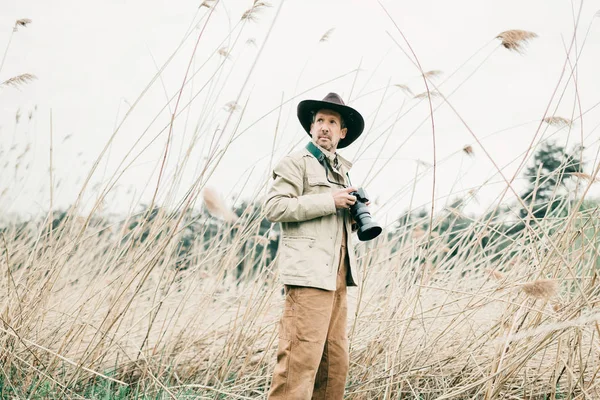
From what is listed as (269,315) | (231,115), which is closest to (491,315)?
(269,315)

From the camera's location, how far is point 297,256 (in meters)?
1.62

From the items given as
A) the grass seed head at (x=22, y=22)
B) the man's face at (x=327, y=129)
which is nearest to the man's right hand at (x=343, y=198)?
the man's face at (x=327, y=129)

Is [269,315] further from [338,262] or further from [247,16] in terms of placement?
[247,16]

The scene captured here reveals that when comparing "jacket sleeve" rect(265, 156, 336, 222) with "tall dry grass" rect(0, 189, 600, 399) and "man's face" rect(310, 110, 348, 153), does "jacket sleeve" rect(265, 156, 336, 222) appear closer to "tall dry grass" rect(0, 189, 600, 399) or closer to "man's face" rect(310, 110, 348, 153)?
"man's face" rect(310, 110, 348, 153)

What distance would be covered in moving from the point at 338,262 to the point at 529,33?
0.94 m

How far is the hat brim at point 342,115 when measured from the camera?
6.35ft

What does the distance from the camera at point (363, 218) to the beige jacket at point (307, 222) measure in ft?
0.25

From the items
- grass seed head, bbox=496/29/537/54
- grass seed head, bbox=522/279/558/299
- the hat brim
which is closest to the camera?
the hat brim

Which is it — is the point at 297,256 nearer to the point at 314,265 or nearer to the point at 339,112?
the point at 314,265

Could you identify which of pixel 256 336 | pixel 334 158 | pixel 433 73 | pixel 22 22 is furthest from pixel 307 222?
pixel 22 22

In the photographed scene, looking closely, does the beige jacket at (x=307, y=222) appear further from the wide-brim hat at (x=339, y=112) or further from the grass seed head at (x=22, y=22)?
the grass seed head at (x=22, y=22)

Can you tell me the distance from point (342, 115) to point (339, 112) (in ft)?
0.15

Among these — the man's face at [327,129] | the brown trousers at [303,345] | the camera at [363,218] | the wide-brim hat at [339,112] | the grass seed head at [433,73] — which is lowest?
the brown trousers at [303,345]

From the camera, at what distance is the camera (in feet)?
5.23
